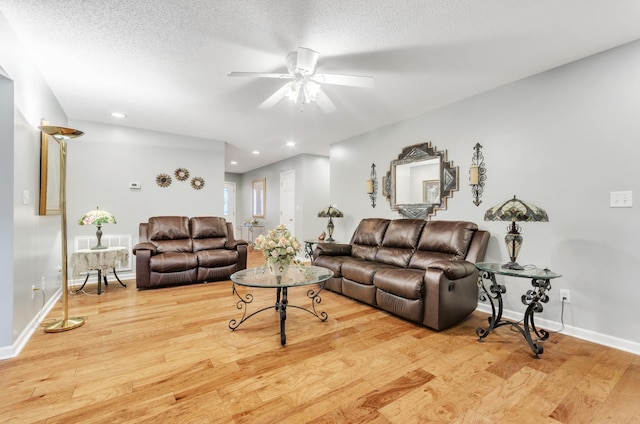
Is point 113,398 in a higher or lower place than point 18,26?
lower

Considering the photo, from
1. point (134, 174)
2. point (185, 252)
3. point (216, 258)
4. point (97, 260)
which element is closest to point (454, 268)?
point (216, 258)

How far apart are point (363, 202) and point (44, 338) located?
4139 millimetres

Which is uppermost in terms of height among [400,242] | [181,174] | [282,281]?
[181,174]

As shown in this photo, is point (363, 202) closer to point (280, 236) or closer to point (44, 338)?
point (280, 236)

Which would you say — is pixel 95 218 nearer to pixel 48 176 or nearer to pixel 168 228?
pixel 48 176

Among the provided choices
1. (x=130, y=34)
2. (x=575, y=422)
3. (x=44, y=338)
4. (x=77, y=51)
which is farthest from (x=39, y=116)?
(x=575, y=422)

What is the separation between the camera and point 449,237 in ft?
10.5

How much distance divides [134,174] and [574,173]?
5.86m

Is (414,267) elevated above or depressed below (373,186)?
below

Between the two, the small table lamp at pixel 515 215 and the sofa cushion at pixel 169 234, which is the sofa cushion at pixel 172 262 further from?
the small table lamp at pixel 515 215

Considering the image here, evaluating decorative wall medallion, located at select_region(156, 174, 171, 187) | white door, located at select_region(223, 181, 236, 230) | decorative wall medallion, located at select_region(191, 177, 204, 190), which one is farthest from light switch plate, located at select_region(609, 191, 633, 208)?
white door, located at select_region(223, 181, 236, 230)

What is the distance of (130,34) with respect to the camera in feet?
7.24

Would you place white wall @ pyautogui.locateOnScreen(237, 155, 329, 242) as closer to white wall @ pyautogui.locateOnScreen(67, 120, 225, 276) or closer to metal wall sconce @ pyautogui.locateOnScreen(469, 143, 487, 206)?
white wall @ pyautogui.locateOnScreen(67, 120, 225, 276)

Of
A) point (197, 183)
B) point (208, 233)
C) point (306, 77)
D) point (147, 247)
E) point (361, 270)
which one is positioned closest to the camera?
point (306, 77)
